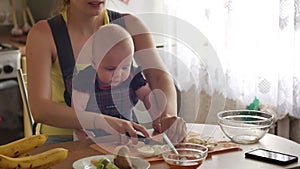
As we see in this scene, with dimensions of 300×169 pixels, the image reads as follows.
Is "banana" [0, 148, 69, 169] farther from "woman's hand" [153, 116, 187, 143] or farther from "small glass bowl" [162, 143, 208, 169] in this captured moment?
"woman's hand" [153, 116, 187, 143]

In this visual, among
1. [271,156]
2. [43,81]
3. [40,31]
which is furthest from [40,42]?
[271,156]

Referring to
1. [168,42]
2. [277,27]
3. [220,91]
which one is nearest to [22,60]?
[168,42]

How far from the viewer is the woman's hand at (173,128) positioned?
1.89 meters

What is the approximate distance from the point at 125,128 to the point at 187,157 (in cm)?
29

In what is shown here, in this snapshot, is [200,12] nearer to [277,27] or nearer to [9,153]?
[277,27]

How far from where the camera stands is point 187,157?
1.67 metres

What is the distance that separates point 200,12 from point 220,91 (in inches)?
19.1

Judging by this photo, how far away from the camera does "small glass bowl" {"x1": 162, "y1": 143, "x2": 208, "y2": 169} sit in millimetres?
1633

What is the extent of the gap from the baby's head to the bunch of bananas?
0.37 m

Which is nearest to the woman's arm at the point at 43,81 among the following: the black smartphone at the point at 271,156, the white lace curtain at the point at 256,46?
the black smartphone at the point at 271,156

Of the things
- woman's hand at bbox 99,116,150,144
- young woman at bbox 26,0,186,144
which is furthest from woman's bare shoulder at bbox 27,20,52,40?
woman's hand at bbox 99,116,150,144

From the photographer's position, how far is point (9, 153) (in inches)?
64.7

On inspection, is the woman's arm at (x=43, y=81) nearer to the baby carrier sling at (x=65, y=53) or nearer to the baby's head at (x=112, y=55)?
the baby carrier sling at (x=65, y=53)

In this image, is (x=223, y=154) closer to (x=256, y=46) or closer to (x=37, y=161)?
(x=37, y=161)
